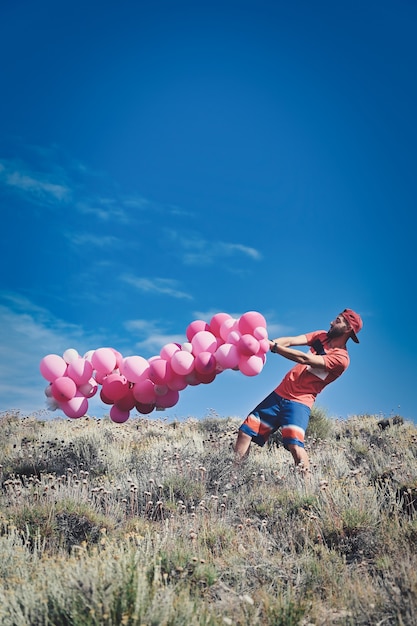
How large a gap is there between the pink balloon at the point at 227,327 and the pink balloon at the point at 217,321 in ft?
0.39

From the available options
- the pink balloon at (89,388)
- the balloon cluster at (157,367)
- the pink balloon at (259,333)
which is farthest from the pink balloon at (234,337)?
the pink balloon at (89,388)

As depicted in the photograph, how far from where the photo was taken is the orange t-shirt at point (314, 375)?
6895 mm

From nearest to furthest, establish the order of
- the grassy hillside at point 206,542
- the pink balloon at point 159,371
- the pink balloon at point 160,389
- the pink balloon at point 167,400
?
1. the grassy hillside at point 206,542
2. the pink balloon at point 159,371
3. the pink balloon at point 160,389
4. the pink balloon at point 167,400

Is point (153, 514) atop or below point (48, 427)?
below

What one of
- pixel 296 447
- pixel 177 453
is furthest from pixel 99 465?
pixel 296 447

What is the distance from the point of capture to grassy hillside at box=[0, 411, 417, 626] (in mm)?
3463

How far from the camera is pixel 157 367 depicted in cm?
615

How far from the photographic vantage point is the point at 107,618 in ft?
10.6

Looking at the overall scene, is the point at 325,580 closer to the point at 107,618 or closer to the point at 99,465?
the point at 107,618

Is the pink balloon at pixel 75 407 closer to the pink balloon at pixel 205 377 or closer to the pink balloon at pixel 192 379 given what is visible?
the pink balloon at pixel 192 379

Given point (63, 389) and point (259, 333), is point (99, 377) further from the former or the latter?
point (259, 333)

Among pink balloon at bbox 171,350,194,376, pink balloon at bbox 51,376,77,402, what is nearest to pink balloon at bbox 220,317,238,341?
pink balloon at bbox 171,350,194,376

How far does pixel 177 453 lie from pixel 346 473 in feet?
8.39

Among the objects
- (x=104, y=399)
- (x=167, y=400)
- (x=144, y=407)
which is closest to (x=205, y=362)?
(x=167, y=400)
